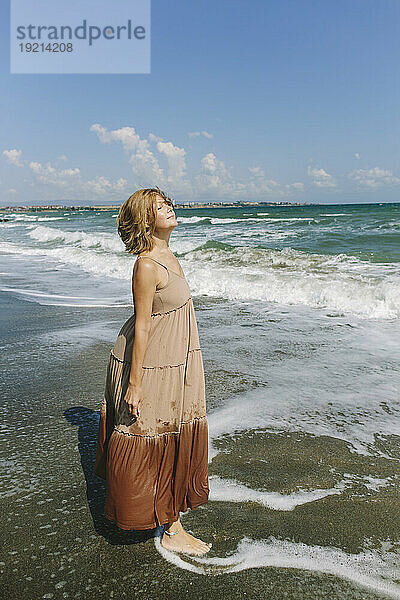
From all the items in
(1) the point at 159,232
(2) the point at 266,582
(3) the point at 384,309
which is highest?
(1) the point at 159,232

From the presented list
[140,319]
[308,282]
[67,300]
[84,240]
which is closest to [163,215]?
[140,319]

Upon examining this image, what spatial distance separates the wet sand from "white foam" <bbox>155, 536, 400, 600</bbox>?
0.03m

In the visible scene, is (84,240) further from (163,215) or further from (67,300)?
(163,215)

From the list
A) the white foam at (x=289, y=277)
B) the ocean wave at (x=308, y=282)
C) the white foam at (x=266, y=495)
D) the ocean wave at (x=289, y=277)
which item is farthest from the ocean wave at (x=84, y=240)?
the white foam at (x=266, y=495)

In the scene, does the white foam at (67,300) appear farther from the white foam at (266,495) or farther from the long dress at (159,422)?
the long dress at (159,422)

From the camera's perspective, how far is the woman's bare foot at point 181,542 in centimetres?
267

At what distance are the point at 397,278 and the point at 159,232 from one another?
35.7 ft

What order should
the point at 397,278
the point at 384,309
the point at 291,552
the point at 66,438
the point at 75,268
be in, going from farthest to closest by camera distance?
1. the point at 75,268
2. the point at 397,278
3. the point at 384,309
4. the point at 66,438
5. the point at 291,552

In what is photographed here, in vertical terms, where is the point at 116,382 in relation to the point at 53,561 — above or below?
above

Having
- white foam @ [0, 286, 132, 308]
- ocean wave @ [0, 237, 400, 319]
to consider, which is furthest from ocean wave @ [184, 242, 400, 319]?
white foam @ [0, 286, 132, 308]

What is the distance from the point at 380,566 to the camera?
2596mm

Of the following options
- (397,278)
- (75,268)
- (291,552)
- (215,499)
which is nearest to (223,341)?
(215,499)

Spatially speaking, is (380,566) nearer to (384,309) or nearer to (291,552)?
(291,552)

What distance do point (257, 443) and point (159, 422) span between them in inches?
67.1
